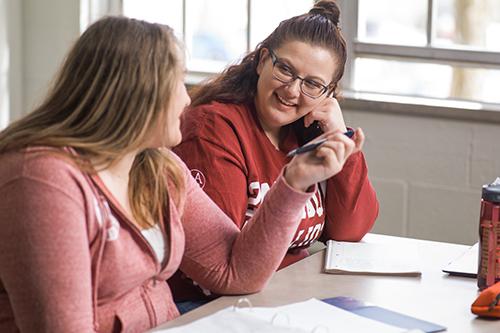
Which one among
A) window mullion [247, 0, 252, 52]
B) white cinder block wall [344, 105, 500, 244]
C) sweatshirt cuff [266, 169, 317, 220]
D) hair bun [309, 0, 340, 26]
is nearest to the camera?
sweatshirt cuff [266, 169, 317, 220]

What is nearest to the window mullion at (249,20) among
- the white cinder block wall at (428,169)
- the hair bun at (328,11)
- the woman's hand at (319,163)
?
the white cinder block wall at (428,169)

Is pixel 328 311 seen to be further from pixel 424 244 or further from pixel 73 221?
pixel 424 244

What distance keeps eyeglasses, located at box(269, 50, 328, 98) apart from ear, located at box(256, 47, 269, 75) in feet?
0.10

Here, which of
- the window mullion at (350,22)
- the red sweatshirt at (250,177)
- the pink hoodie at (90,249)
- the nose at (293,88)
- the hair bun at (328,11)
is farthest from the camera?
the window mullion at (350,22)

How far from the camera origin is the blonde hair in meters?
1.61

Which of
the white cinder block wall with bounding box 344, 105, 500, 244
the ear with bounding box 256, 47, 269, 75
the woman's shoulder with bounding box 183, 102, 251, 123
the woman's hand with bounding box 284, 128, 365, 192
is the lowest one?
the white cinder block wall with bounding box 344, 105, 500, 244

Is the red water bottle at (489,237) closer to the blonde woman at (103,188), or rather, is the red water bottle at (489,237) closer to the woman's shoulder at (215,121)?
the blonde woman at (103,188)

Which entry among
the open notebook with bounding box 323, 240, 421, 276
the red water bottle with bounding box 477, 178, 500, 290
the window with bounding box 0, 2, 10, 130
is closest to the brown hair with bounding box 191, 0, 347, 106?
the open notebook with bounding box 323, 240, 421, 276

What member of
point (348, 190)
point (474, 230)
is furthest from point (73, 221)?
point (474, 230)

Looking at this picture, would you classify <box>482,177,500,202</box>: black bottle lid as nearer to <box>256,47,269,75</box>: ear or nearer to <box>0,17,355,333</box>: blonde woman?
<box>0,17,355,333</box>: blonde woman

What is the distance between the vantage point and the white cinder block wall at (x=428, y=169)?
11.1 ft

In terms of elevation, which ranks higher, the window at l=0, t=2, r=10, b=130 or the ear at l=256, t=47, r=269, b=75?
the ear at l=256, t=47, r=269, b=75

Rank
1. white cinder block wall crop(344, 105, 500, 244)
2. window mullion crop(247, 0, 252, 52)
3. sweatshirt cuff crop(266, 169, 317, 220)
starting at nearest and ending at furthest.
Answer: sweatshirt cuff crop(266, 169, 317, 220) → white cinder block wall crop(344, 105, 500, 244) → window mullion crop(247, 0, 252, 52)

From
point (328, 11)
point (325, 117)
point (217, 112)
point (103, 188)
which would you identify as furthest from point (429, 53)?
point (103, 188)
